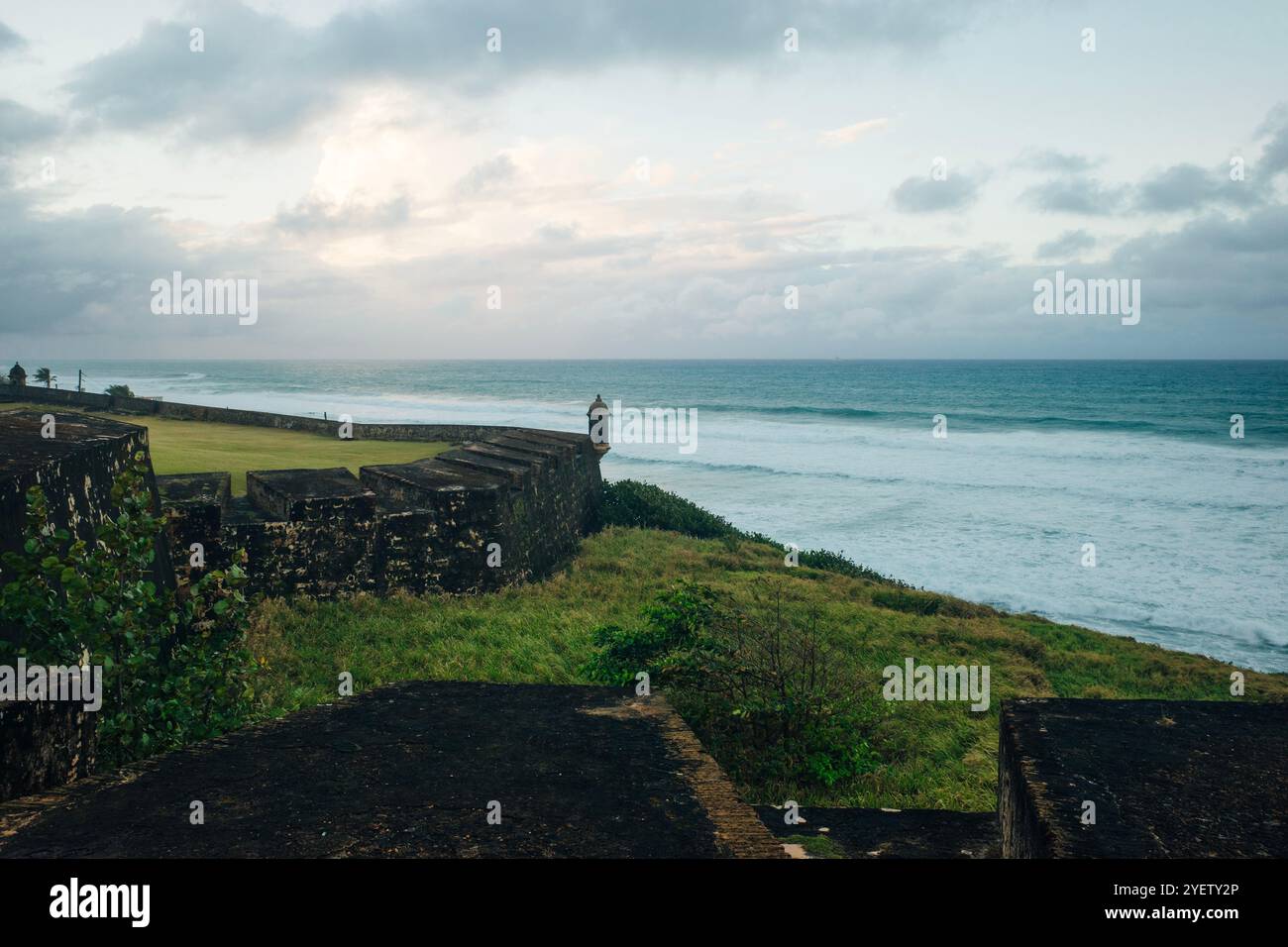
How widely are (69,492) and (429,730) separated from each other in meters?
3.34

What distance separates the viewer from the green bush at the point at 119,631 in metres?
4.22

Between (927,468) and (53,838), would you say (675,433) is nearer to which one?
(927,468)

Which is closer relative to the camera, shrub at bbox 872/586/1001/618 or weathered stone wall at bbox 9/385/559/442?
shrub at bbox 872/586/1001/618

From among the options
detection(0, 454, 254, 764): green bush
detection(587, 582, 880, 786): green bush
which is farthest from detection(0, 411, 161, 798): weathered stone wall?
detection(587, 582, 880, 786): green bush

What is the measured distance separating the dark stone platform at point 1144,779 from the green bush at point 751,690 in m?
2.77

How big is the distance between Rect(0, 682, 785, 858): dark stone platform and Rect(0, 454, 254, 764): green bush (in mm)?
789

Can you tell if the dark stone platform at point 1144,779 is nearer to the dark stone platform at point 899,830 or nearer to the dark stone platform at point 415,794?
the dark stone platform at point 899,830

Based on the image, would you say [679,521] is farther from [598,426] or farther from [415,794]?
[415,794]

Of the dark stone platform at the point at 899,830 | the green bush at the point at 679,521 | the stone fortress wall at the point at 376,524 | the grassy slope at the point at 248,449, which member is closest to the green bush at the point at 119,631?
the stone fortress wall at the point at 376,524

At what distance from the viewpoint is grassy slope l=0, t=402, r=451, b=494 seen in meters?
15.8

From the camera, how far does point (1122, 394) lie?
8769 centimetres

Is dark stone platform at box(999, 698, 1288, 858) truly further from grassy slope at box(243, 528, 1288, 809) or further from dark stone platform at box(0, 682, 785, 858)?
grassy slope at box(243, 528, 1288, 809)

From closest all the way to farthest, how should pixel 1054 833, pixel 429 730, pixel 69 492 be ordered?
1. pixel 1054 833
2. pixel 429 730
3. pixel 69 492
